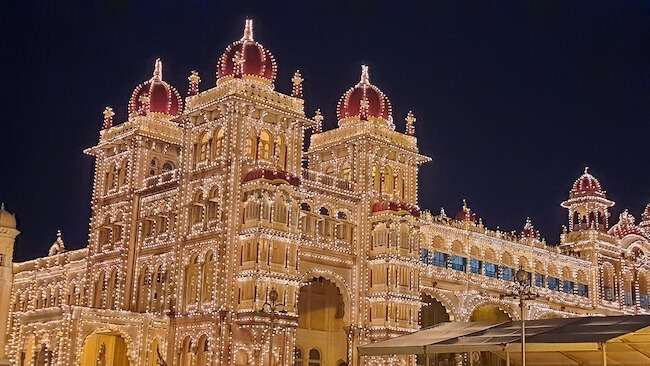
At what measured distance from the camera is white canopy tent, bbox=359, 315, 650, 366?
30.3m

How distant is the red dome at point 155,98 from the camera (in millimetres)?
56781

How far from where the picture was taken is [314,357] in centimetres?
5459

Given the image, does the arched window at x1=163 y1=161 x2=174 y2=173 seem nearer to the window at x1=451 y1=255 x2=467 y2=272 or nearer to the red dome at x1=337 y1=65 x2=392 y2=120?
the red dome at x1=337 y1=65 x2=392 y2=120

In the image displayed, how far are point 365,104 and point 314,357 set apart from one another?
16.0 metres

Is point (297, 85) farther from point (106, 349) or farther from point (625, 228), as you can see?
point (625, 228)

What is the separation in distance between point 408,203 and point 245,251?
550 inches

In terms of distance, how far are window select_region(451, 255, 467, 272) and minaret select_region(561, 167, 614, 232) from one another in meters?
16.6

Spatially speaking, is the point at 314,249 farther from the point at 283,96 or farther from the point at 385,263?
the point at 283,96

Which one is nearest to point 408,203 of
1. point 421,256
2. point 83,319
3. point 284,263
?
point 421,256

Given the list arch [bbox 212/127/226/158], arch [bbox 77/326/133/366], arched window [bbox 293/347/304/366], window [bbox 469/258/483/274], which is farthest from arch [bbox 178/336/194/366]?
window [bbox 469/258/483/274]

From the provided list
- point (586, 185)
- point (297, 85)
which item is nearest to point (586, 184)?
point (586, 185)

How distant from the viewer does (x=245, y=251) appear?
4738cm

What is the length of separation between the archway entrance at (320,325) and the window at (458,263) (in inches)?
397

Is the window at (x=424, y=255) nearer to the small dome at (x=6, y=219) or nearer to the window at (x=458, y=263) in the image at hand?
the window at (x=458, y=263)
